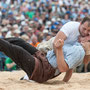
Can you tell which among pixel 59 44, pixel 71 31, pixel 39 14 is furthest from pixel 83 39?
pixel 39 14

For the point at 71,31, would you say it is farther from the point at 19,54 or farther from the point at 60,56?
the point at 19,54

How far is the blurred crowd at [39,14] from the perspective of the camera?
10823mm

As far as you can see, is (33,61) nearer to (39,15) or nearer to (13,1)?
(39,15)

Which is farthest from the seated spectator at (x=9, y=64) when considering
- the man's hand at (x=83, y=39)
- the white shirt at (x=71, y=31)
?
the man's hand at (x=83, y=39)

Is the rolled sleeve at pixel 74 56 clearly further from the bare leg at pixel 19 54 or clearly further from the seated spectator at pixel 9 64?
the seated spectator at pixel 9 64

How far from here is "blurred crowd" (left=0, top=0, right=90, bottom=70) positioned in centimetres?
1082

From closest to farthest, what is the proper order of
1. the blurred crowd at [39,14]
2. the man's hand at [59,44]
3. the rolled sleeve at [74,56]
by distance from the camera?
the man's hand at [59,44], the rolled sleeve at [74,56], the blurred crowd at [39,14]

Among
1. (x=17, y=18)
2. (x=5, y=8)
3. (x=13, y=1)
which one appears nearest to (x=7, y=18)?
(x=17, y=18)

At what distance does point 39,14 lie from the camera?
13.2m

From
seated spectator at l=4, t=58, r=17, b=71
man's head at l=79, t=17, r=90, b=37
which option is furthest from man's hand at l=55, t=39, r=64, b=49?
seated spectator at l=4, t=58, r=17, b=71

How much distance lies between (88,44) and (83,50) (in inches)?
5.8

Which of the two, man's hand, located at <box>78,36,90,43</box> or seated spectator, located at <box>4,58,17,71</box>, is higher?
man's hand, located at <box>78,36,90,43</box>

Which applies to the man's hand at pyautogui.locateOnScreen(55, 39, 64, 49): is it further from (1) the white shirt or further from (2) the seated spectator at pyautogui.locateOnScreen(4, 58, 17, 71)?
(2) the seated spectator at pyautogui.locateOnScreen(4, 58, 17, 71)

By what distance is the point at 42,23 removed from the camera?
40.3 feet
